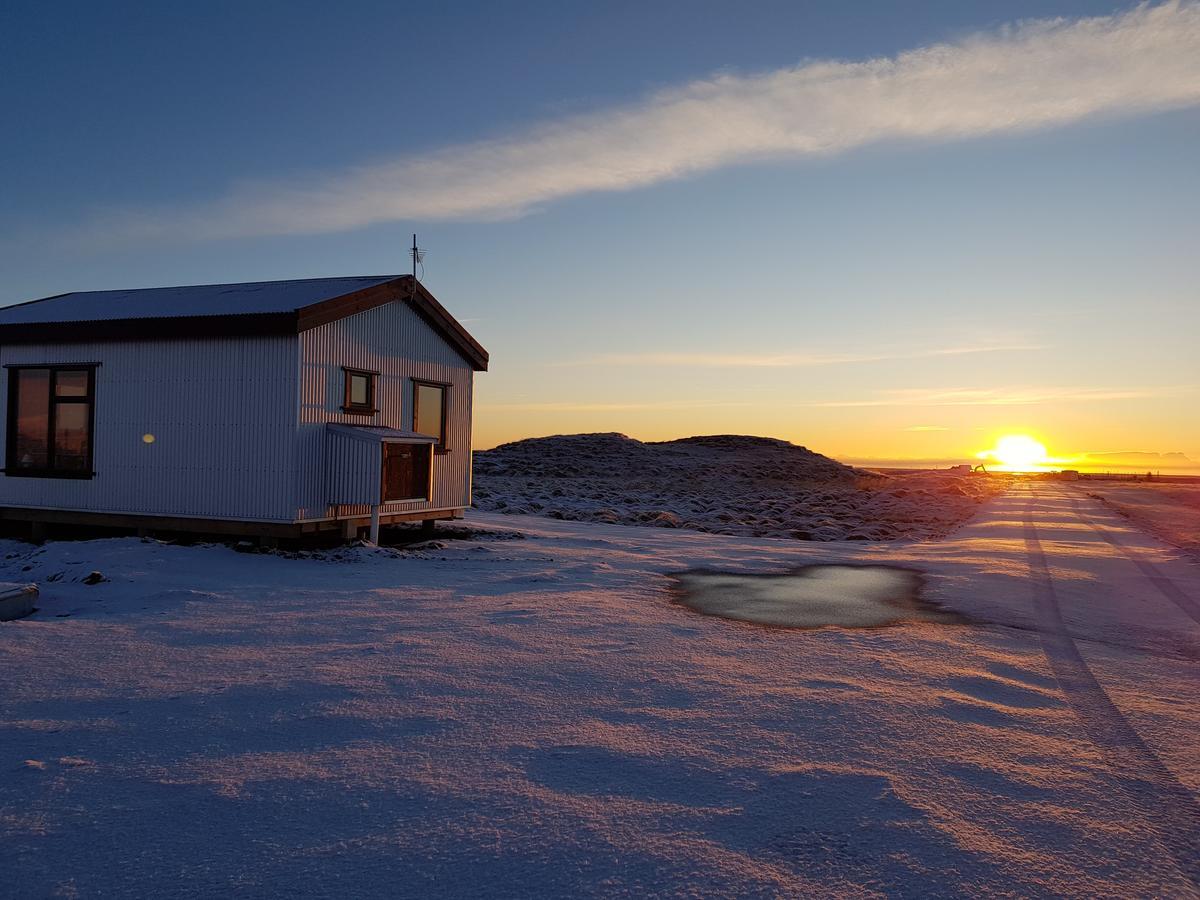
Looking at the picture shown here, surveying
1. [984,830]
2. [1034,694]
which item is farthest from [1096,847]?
[1034,694]

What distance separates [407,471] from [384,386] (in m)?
1.68

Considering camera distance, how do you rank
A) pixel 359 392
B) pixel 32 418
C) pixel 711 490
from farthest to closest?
pixel 711 490 → pixel 32 418 → pixel 359 392

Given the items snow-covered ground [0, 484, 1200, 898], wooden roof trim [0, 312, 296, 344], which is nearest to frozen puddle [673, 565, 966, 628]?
snow-covered ground [0, 484, 1200, 898]

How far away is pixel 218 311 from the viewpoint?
47.7ft

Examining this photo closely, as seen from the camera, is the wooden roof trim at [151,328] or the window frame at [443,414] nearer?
the wooden roof trim at [151,328]

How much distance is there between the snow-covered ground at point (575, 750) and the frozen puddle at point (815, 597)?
0.54 m

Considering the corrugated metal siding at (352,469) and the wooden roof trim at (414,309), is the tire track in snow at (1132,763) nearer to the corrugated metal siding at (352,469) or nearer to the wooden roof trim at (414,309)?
the corrugated metal siding at (352,469)

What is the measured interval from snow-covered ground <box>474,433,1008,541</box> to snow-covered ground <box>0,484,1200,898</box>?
14165mm

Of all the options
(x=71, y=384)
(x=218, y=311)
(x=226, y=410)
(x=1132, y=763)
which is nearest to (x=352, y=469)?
(x=226, y=410)

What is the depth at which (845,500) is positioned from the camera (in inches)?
1436

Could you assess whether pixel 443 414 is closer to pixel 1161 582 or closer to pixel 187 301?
pixel 187 301

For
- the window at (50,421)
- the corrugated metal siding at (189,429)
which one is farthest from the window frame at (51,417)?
the corrugated metal siding at (189,429)

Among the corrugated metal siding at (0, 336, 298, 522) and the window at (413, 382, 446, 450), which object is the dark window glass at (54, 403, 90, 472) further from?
the window at (413, 382, 446, 450)

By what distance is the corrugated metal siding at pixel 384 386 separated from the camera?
14297 mm
